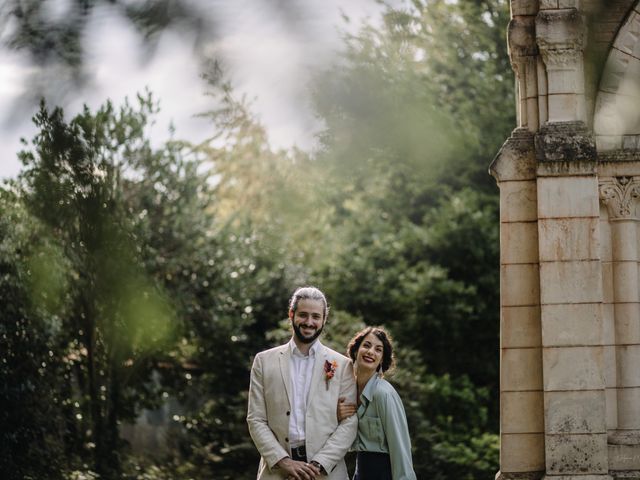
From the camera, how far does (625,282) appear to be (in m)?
6.27

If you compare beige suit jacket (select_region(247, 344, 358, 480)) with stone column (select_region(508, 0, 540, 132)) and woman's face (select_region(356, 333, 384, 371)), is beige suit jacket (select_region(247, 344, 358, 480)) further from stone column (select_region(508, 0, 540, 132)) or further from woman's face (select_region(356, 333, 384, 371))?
stone column (select_region(508, 0, 540, 132))

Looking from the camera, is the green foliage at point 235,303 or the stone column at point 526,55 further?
the green foliage at point 235,303

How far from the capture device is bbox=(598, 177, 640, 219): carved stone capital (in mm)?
6285

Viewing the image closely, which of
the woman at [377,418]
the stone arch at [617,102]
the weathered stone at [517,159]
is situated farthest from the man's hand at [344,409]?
the stone arch at [617,102]

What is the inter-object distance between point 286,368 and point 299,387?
0.12 metres

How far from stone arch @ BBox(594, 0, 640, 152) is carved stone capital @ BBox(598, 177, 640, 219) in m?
0.24

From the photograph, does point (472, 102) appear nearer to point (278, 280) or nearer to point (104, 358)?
point (278, 280)

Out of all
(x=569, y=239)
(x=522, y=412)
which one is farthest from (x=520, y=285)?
(x=522, y=412)

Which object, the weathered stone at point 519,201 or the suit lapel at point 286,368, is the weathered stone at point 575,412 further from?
the suit lapel at point 286,368

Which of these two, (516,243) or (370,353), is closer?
(370,353)

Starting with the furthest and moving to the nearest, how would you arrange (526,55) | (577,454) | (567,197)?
(526,55)
(567,197)
(577,454)

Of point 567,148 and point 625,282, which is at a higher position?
point 567,148

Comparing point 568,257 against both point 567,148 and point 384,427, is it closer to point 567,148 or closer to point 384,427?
point 567,148

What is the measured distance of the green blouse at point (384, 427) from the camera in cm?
472
